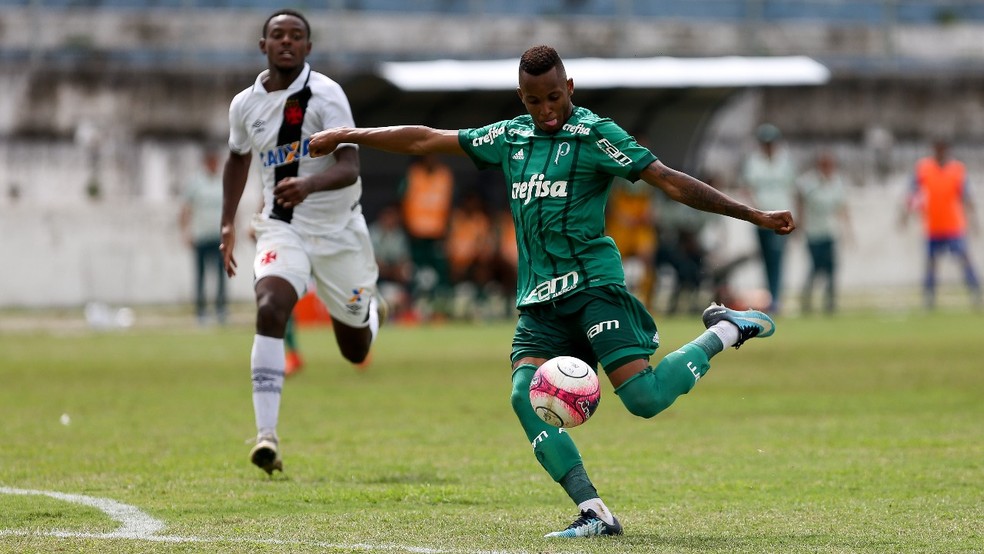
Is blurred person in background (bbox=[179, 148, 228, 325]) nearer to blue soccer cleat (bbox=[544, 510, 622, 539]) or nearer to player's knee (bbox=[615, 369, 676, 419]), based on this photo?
player's knee (bbox=[615, 369, 676, 419])

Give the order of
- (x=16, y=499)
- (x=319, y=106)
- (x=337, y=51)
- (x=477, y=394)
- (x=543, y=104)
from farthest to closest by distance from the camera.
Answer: (x=337, y=51), (x=477, y=394), (x=319, y=106), (x=16, y=499), (x=543, y=104)

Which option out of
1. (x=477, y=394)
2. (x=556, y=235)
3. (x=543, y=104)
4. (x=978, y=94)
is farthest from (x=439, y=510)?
(x=978, y=94)

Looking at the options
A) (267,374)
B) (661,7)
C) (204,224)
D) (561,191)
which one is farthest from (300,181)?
(661,7)

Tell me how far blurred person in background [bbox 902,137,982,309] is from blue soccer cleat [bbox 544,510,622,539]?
1997cm

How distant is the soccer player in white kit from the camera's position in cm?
934

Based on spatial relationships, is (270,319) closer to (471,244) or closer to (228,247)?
(228,247)

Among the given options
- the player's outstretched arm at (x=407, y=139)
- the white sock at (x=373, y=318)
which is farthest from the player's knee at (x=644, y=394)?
the white sock at (x=373, y=318)

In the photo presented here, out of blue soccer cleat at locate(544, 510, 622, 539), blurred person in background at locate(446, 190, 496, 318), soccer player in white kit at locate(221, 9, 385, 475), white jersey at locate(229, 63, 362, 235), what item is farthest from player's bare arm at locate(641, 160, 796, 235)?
blurred person in background at locate(446, 190, 496, 318)

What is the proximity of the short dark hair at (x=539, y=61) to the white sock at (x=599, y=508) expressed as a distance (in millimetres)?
1731

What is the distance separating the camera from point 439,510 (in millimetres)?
7379

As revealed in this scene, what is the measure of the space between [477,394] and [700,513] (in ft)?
20.6

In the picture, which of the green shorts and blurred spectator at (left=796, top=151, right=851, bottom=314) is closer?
the green shorts

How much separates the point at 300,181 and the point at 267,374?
1.04 meters

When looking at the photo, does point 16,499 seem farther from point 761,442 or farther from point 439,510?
point 761,442
